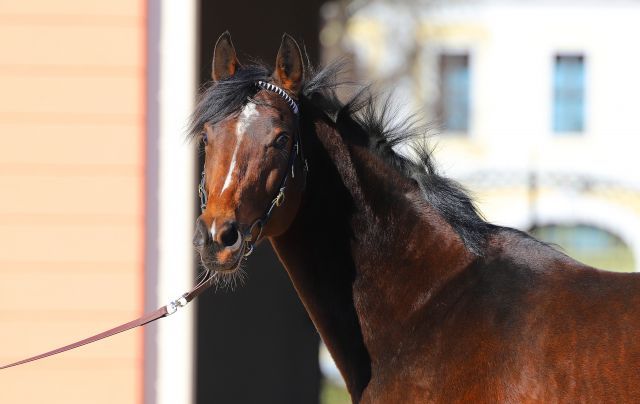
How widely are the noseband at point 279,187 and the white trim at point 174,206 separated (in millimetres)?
1340

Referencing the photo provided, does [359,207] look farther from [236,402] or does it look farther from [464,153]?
[464,153]

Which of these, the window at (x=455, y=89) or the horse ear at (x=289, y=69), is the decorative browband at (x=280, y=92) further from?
the window at (x=455, y=89)

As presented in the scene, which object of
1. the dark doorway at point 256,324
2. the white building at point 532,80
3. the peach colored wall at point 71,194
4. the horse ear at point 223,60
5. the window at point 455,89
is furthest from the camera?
the window at point 455,89

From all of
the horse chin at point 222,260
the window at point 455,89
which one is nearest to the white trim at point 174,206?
the horse chin at point 222,260

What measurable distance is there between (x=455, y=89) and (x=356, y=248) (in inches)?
776

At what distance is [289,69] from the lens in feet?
10.2

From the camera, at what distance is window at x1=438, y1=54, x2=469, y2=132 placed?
22062 mm

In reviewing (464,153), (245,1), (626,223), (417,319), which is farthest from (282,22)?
(464,153)

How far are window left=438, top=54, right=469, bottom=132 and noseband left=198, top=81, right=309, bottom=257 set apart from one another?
19176 millimetres

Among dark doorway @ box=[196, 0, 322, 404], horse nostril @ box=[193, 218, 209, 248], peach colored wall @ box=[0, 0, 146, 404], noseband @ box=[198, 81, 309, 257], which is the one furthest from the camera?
dark doorway @ box=[196, 0, 322, 404]

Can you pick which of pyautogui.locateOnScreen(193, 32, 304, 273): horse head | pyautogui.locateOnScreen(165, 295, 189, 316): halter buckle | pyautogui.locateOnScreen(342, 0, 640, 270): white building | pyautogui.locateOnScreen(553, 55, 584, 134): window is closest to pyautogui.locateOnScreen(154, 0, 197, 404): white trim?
pyautogui.locateOnScreen(165, 295, 189, 316): halter buckle

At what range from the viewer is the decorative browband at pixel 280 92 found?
3061 millimetres

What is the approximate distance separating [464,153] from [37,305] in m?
18.2

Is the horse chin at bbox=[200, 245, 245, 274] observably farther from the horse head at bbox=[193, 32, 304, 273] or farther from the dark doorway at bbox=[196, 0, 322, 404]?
the dark doorway at bbox=[196, 0, 322, 404]
